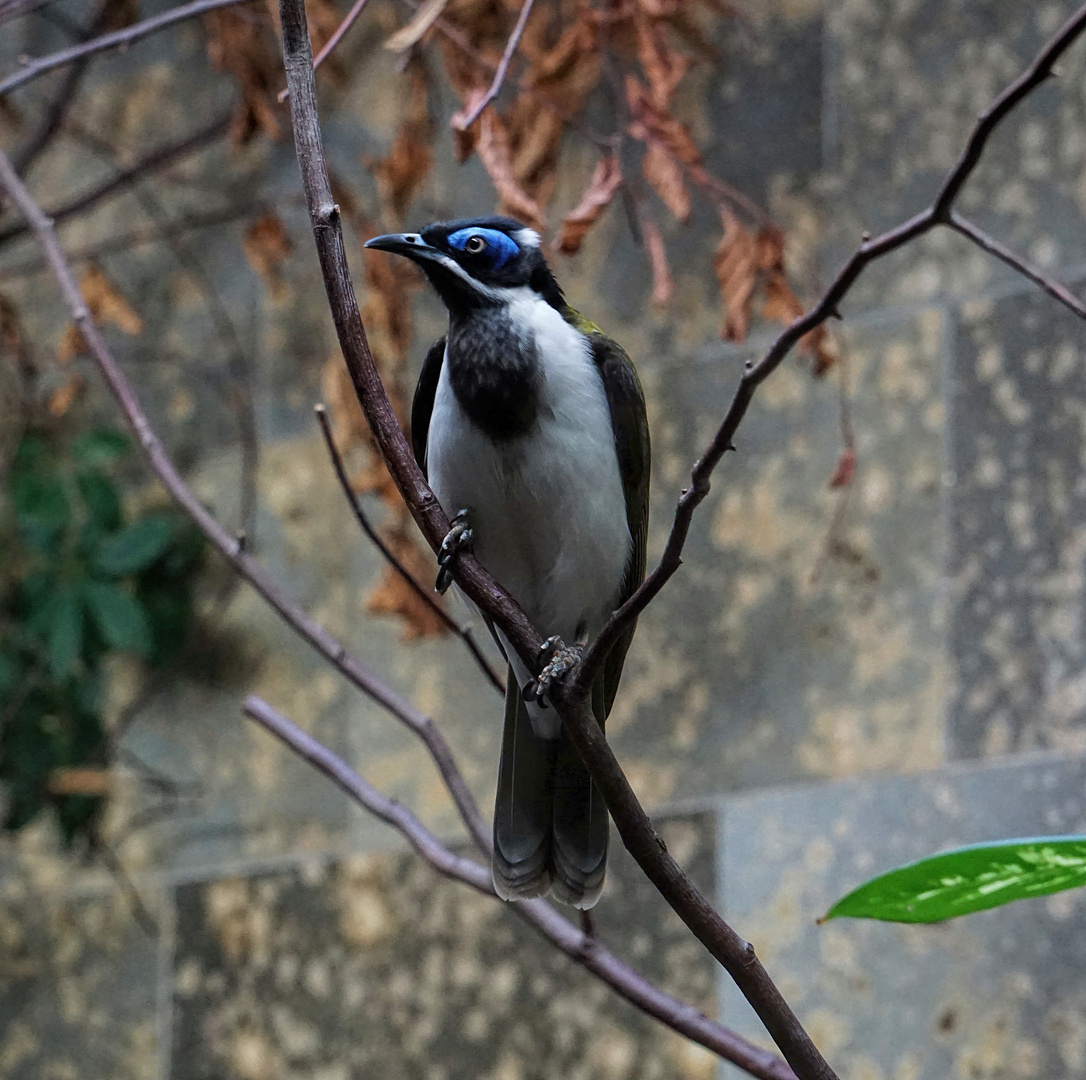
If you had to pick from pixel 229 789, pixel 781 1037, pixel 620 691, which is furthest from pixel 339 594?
pixel 781 1037

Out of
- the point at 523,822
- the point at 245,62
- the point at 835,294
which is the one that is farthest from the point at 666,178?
the point at 835,294

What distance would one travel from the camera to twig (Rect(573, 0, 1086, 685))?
1.30m

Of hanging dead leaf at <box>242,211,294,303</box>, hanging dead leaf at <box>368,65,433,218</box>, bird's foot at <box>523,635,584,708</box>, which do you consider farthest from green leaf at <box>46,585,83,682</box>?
bird's foot at <box>523,635,584,708</box>

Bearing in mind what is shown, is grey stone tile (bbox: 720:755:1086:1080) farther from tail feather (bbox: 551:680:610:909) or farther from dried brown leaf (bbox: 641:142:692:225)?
dried brown leaf (bbox: 641:142:692:225)

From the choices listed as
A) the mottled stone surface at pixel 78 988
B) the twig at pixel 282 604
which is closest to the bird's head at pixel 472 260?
the twig at pixel 282 604

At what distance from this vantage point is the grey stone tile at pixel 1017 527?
10.2 feet

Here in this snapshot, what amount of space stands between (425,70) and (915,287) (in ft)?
3.50

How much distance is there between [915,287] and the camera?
3441 millimetres

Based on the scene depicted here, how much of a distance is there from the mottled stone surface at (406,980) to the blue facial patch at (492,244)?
1.35 m

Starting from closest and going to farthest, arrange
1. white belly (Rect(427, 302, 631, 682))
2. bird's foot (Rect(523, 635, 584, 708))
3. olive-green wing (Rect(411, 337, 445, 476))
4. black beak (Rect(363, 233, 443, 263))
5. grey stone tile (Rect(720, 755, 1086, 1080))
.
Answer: bird's foot (Rect(523, 635, 584, 708))
black beak (Rect(363, 233, 443, 263))
white belly (Rect(427, 302, 631, 682))
olive-green wing (Rect(411, 337, 445, 476))
grey stone tile (Rect(720, 755, 1086, 1080))

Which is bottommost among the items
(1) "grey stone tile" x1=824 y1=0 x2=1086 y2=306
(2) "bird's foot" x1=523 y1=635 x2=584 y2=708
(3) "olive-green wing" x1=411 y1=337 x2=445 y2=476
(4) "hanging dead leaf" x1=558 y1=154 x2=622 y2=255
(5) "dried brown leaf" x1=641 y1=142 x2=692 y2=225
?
(2) "bird's foot" x1=523 y1=635 x2=584 y2=708

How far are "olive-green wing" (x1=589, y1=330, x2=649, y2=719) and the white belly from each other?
0.02 m

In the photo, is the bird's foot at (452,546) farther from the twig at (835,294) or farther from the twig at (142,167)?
the twig at (142,167)

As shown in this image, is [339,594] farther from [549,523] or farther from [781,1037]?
[781,1037]
